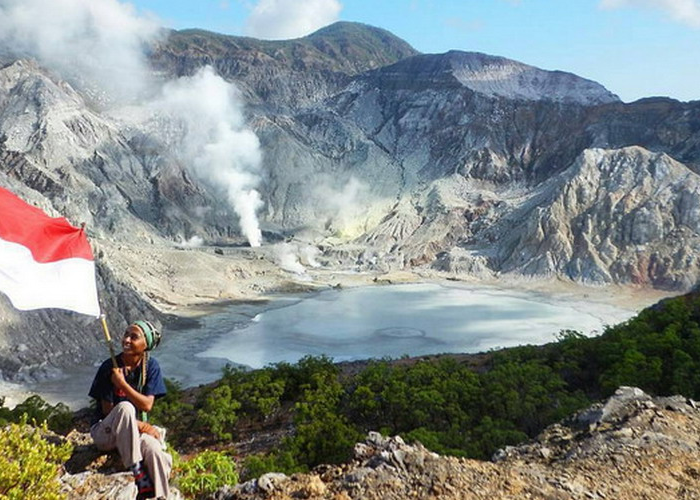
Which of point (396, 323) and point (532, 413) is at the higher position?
point (532, 413)

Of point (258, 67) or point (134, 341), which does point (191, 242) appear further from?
point (134, 341)

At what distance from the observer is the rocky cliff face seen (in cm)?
7088

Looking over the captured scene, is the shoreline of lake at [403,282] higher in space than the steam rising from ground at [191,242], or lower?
lower

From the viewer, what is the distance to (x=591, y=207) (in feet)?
263

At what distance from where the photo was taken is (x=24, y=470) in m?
5.07

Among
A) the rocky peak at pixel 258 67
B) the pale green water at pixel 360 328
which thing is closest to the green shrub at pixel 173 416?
the pale green water at pixel 360 328

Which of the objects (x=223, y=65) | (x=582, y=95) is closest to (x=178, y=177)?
(x=223, y=65)

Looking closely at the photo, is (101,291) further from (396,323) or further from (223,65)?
(223,65)

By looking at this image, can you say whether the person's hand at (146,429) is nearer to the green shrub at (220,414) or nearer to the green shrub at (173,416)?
the green shrub at (220,414)

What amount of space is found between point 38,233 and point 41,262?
0.33 meters

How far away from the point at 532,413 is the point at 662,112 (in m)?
101

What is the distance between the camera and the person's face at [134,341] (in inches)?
243

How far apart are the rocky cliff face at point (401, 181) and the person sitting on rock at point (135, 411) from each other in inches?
1381

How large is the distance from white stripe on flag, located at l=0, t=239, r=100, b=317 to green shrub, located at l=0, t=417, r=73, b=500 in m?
1.32
